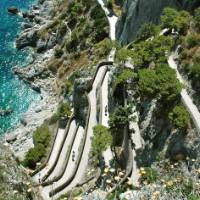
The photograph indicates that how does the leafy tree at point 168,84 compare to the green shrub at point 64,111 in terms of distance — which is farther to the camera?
the green shrub at point 64,111

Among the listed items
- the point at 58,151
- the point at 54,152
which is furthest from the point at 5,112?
the point at 58,151

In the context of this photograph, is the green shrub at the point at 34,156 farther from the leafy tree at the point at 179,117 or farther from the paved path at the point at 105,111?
the leafy tree at the point at 179,117

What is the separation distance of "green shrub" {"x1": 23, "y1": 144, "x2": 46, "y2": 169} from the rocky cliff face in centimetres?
3156

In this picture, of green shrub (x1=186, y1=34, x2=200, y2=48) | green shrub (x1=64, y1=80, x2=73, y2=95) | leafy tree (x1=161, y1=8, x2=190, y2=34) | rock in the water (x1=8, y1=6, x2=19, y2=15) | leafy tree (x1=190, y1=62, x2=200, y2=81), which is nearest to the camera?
leafy tree (x1=190, y1=62, x2=200, y2=81)

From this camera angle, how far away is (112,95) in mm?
75000

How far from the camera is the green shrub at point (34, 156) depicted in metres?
80.7

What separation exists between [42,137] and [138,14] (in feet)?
109

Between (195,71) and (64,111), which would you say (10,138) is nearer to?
(64,111)

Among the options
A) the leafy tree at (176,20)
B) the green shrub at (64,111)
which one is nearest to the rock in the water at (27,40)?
the green shrub at (64,111)

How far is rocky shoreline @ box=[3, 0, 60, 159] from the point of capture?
93812 millimetres

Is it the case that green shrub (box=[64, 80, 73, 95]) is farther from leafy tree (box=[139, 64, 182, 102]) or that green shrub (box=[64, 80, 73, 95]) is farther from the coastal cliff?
leafy tree (box=[139, 64, 182, 102])

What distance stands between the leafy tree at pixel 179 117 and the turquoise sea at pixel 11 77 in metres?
50.3

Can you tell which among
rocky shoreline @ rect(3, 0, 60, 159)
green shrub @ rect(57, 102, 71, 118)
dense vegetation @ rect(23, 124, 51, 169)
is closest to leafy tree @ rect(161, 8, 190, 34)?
green shrub @ rect(57, 102, 71, 118)

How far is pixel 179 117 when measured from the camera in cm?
5456
